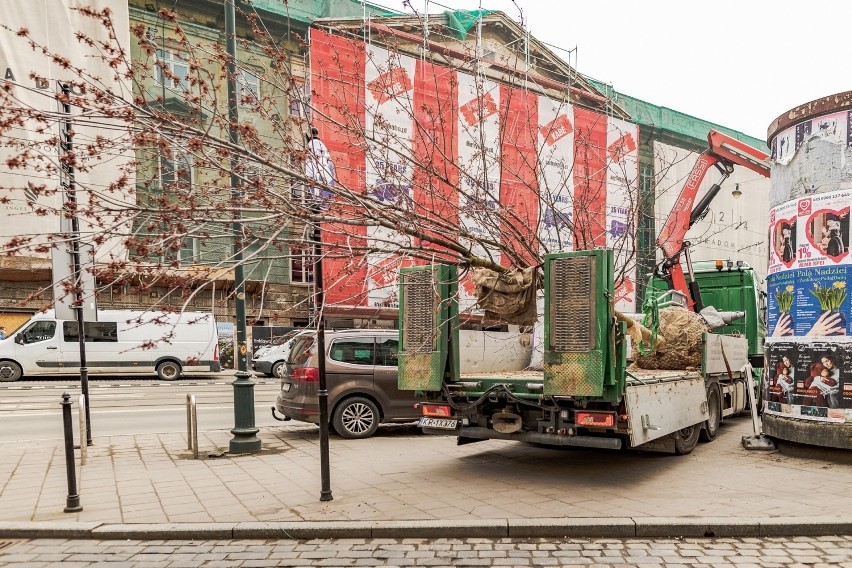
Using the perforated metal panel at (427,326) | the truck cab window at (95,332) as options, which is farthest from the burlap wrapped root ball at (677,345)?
the truck cab window at (95,332)

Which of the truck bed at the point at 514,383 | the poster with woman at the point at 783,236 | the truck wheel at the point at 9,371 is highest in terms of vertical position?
the poster with woman at the point at 783,236

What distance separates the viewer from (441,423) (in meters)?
7.31

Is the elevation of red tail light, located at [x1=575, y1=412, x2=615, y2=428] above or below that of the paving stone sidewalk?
above

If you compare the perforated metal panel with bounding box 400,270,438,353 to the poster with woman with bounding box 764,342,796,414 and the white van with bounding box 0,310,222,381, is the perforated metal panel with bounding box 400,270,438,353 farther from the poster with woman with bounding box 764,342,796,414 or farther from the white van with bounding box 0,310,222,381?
the white van with bounding box 0,310,222,381

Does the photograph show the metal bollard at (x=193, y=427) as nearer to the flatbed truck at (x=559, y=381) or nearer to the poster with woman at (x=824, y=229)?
the flatbed truck at (x=559, y=381)

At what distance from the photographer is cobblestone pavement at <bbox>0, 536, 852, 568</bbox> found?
4785 mm

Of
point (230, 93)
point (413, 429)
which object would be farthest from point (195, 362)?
point (230, 93)

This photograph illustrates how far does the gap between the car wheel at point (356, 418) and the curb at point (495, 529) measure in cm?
492

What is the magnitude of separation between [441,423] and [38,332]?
19700 millimetres

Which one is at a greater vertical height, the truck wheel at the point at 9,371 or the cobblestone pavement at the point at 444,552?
the cobblestone pavement at the point at 444,552

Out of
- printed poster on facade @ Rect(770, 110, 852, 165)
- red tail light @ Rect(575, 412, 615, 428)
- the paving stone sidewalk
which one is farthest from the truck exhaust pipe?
printed poster on facade @ Rect(770, 110, 852, 165)

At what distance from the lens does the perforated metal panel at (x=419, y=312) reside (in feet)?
23.3

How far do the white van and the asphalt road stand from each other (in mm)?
667

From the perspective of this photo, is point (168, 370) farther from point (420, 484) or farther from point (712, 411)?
point (712, 411)
